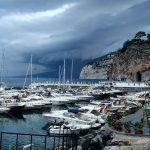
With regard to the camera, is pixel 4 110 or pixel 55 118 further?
pixel 4 110

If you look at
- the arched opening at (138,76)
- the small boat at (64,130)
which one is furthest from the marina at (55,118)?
the arched opening at (138,76)

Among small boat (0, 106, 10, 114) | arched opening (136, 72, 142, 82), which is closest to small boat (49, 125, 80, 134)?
small boat (0, 106, 10, 114)

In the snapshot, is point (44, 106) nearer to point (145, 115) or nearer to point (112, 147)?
point (145, 115)

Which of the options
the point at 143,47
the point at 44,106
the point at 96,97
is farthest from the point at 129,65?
the point at 44,106

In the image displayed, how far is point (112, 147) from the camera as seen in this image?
2794cm

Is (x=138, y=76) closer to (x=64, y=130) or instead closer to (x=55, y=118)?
(x=55, y=118)

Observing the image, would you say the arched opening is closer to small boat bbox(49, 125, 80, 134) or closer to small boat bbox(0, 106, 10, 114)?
small boat bbox(0, 106, 10, 114)

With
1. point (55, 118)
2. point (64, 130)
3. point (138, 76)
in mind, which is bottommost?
point (64, 130)

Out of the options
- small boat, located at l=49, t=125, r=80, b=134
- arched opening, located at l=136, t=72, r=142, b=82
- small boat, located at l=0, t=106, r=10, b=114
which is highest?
arched opening, located at l=136, t=72, r=142, b=82

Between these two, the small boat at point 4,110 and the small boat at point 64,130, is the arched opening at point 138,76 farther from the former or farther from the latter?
the small boat at point 64,130

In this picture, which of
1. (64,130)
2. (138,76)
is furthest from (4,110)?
(138,76)

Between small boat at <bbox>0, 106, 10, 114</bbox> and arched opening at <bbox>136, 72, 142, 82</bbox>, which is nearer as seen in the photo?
small boat at <bbox>0, 106, 10, 114</bbox>

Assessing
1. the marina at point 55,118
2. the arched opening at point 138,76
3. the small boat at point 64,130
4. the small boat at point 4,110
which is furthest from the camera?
the arched opening at point 138,76

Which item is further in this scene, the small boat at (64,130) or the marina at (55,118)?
the small boat at (64,130)
